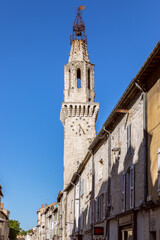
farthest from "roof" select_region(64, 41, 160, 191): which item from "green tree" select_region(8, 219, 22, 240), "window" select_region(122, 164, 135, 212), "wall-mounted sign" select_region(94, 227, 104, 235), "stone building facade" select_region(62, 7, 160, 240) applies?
"green tree" select_region(8, 219, 22, 240)

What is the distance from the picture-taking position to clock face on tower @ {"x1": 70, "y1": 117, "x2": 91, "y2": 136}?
4619cm

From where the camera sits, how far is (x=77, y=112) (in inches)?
1829

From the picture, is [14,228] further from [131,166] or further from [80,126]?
[131,166]

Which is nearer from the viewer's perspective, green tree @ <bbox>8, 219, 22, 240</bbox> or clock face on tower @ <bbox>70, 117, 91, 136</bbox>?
clock face on tower @ <bbox>70, 117, 91, 136</bbox>

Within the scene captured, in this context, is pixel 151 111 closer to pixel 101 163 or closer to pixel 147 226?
pixel 147 226

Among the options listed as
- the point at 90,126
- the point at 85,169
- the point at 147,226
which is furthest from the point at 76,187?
the point at 147,226

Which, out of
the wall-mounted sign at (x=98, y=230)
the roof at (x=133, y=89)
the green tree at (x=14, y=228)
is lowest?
the wall-mounted sign at (x=98, y=230)

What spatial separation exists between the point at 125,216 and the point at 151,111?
5.10 m

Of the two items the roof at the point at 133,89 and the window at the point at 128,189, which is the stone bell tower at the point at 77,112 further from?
the window at the point at 128,189

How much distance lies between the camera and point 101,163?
86.0 ft

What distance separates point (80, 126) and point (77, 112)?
1.57m

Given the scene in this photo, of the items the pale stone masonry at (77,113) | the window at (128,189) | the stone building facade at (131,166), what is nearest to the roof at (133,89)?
the stone building facade at (131,166)

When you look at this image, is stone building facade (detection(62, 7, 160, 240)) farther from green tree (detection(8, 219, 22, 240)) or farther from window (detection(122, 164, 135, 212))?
green tree (detection(8, 219, 22, 240))

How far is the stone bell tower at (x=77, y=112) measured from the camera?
4550cm
